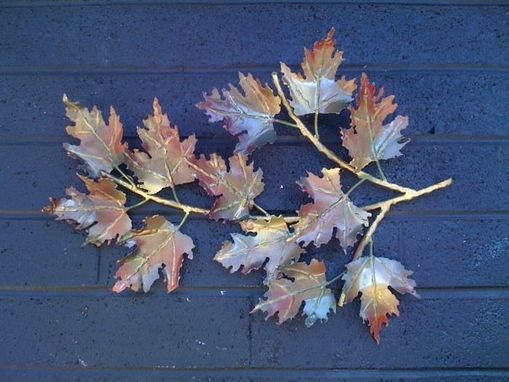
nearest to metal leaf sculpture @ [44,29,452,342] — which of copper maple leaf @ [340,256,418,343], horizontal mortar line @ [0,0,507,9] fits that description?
copper maple leaf @ [340,256,418,343]

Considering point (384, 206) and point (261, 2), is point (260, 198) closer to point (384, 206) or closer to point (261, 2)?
point (384, 206)

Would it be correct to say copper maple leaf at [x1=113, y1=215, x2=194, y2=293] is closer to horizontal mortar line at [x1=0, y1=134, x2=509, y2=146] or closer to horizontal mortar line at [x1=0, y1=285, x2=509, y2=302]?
horizontal mortar line at [x1=0, y1=285, x2=509, y2=302]

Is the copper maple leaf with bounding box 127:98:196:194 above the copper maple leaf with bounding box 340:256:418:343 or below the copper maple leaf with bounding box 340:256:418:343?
above

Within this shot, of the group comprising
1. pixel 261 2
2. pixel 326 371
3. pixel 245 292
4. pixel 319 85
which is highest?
pixel 261 2

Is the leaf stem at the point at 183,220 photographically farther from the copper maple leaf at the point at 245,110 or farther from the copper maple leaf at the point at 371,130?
the copper maple leaf at the point at 371,130

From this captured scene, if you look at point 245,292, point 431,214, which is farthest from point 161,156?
point 431,214

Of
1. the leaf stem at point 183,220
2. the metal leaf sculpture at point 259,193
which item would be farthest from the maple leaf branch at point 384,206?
the leaf stem at point 183,220
